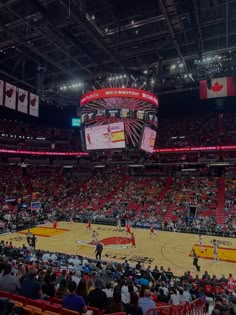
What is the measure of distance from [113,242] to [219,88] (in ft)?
50.7

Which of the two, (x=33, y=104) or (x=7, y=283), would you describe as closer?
(x=7, y=283)

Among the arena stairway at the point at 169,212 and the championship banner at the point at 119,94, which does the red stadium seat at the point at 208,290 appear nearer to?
the championship banner at the point at 119,94

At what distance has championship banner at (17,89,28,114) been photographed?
19266 millimetres

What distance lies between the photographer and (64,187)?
131 feet

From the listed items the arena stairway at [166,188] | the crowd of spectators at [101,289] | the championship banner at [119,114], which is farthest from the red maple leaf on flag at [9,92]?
the arena stairway at [166,188]

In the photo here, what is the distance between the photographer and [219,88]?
2162cm

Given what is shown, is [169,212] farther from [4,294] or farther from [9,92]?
[4,294]

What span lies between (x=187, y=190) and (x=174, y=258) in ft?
50.7

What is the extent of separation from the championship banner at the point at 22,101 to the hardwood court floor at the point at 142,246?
10.6 meters

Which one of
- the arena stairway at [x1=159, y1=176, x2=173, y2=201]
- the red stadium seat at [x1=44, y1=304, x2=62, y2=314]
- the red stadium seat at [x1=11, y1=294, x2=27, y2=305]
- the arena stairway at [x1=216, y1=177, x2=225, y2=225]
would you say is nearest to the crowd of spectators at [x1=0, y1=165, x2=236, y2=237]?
the arena stairway at [x1=159, y1=176, x2=173, y2=201]

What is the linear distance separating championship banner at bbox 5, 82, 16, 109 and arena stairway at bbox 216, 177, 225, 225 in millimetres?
21813

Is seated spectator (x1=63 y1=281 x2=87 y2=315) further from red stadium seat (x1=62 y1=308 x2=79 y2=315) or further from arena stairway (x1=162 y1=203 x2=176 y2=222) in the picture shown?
arena stairway (x1=162 y1=203 x2=176 y2=222)

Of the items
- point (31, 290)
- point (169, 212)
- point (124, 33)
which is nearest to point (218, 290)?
point (31, 290)

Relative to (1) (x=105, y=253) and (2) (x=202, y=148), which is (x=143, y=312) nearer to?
(1) (x=105, y=253)
